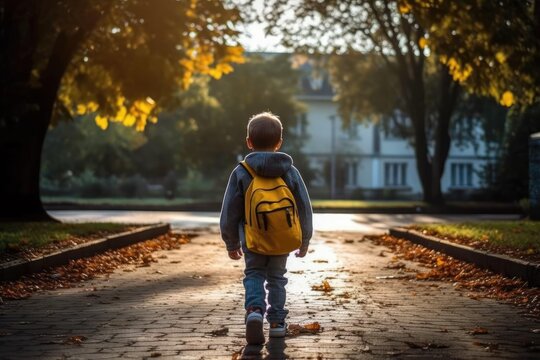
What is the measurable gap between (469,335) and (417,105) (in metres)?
32.0

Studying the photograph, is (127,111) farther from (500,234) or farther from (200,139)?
(200,139)

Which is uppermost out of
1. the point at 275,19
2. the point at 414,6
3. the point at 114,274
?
the point at 275,19

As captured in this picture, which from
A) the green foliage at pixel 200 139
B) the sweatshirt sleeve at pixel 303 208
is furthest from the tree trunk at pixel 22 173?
the green foliage at pixel 200 139

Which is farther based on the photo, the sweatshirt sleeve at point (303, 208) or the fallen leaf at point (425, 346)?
the sweatshirt sleeve at point (303, 208)

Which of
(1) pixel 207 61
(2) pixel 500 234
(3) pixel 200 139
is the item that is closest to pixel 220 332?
(2) pixel 500 234

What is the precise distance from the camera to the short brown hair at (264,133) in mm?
6594

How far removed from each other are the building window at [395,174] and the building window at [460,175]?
4.28 m

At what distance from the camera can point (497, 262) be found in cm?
1120

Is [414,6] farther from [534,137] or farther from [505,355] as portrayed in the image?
[505,355]

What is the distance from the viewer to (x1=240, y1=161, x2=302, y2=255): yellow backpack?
6.38 m

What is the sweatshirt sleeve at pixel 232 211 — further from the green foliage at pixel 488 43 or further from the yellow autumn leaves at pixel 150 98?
the yellow autumn leaves at pixel 150 98

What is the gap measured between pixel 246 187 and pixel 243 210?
7.4 inches

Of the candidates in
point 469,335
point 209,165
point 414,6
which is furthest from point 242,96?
point 469,335

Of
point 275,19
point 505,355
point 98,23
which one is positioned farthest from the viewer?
point 275,19
